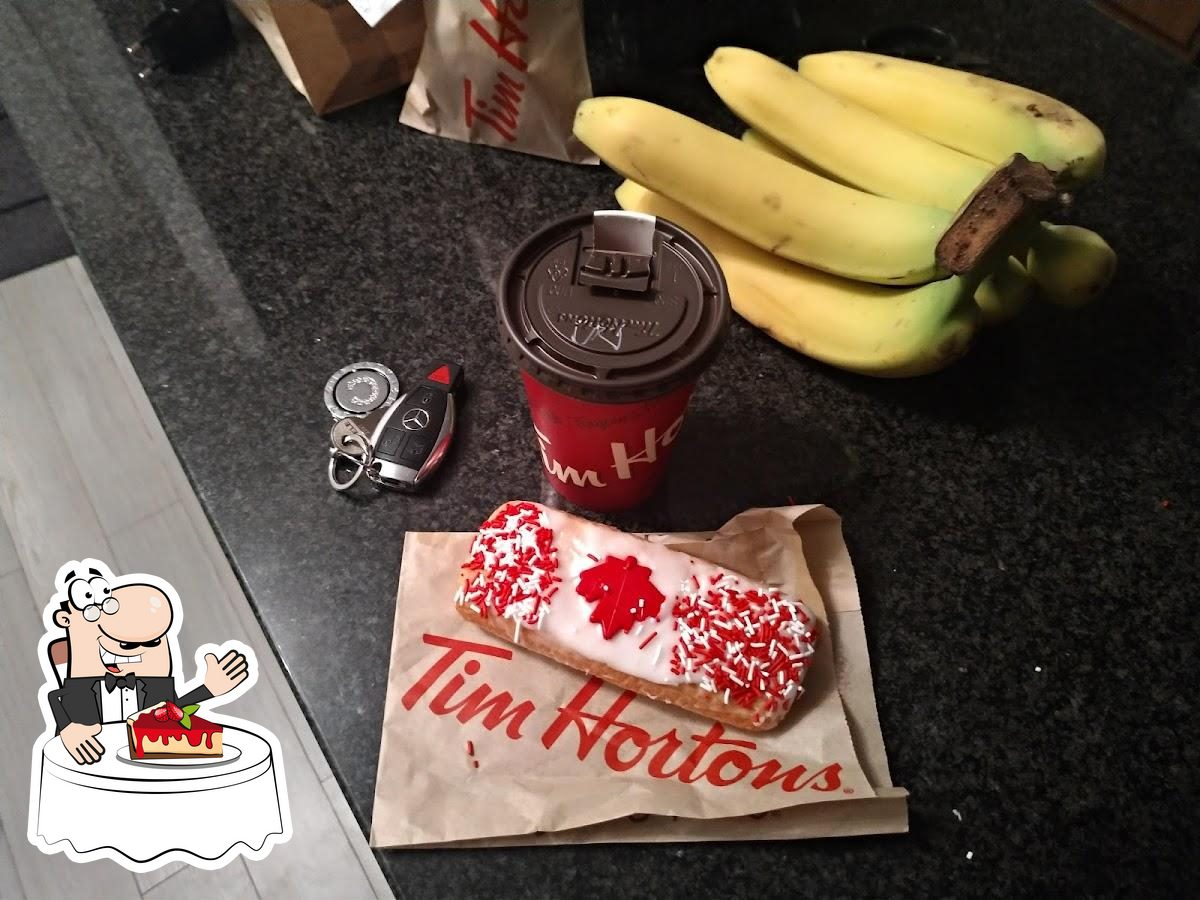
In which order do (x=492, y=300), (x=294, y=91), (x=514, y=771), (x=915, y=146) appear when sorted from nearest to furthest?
(x=514, y=771)
(x=915, y=146)
(x=492, y=300)
(x=294, y=91)

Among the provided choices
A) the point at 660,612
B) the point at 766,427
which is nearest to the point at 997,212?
the point at 766,427

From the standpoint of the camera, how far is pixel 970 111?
698mm

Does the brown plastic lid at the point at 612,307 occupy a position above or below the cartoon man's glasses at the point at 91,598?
above

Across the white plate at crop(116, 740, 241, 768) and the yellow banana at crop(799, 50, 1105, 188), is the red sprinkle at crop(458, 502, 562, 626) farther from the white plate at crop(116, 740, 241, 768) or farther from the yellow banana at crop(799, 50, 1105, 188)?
the yellow banana at crop(799, 50, 1105, 188)

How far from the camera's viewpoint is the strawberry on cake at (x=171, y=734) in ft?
2.41

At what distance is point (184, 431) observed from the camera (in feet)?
2.37

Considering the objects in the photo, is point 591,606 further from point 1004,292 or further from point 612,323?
point 1004,292

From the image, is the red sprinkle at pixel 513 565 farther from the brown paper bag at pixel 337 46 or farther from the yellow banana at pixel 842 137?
the brown paper bag at pixel 337 46

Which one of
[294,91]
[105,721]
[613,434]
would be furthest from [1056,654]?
[294,91]

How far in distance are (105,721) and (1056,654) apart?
83 cm

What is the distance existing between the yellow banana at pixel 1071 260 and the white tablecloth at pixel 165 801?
80cm

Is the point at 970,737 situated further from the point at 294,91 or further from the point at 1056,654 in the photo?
the point at 294,91

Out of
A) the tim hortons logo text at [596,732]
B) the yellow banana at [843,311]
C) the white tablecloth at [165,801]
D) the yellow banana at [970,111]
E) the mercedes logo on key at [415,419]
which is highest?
the yellow banana at [970,111]

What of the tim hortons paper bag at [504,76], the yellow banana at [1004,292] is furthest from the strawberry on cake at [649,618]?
the tim hortons paper bag at [504,76]
